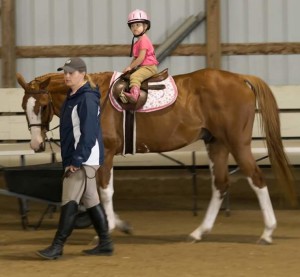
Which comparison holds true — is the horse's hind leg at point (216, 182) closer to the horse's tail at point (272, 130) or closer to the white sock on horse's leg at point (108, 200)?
the horse's tail at point (272, 130)

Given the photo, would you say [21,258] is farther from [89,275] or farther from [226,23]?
[226,23]

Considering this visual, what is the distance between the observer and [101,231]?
7816 mm

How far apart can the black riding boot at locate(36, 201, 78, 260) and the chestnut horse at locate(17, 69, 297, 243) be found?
1.04 metres

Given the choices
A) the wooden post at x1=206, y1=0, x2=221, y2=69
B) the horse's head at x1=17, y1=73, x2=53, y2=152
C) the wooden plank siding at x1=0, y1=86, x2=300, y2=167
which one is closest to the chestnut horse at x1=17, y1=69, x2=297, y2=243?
the horse's head at x1=17, y1=73, x2=53, y2=152

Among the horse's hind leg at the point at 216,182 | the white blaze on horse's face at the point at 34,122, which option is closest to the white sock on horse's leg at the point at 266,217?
the horse's hind leg at the point at 216,182

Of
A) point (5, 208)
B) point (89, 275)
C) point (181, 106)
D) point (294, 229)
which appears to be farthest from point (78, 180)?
point (5, 208)

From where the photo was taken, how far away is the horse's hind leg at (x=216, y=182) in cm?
892

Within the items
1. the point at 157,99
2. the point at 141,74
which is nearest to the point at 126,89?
the point at 141,74

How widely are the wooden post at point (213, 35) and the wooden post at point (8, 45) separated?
2.59 m

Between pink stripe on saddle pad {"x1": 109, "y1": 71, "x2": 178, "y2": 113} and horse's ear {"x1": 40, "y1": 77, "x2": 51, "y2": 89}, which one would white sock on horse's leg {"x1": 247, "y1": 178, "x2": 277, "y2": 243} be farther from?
horse's ear {"x1": 40, "y1": 77, "x2": 51, "y2": 89}

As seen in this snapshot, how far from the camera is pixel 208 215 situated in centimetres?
894

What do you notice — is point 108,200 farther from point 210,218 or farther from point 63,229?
point 63,229

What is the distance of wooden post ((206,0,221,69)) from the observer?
12.6m

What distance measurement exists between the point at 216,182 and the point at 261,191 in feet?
1.69
